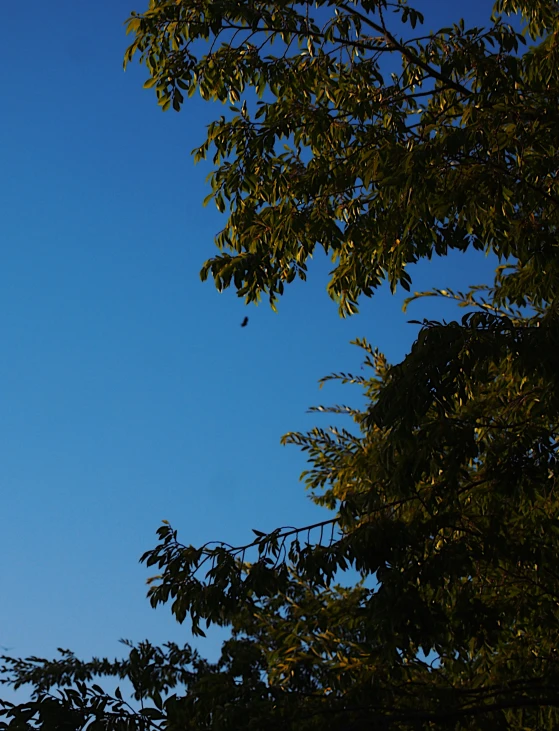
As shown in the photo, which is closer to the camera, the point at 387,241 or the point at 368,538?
the point at 368,538

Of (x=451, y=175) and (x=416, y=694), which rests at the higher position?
(x=451, y=175)

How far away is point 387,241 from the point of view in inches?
308

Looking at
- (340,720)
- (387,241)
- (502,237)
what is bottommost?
(340,720)

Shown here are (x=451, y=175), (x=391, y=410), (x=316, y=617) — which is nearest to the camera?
(x=391, y=410)

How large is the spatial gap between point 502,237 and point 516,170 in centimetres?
57

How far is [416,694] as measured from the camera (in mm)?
5754

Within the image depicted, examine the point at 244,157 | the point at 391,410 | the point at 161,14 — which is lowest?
the point at 391,410

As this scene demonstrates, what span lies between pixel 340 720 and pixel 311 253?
4.53m

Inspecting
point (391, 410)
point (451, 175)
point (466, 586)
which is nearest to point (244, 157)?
point (451, 175)

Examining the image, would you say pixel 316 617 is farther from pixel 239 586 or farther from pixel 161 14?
pixel 161 14

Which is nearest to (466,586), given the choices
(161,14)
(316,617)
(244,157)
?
(316,617)

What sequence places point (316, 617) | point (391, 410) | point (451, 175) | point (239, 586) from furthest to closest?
point (316, 617) → point (451, 175) → point (239, 586) → point (391, 410)

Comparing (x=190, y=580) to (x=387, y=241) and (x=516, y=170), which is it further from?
(x=516, y=170)

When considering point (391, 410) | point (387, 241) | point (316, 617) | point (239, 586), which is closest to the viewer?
point (391, 410)
